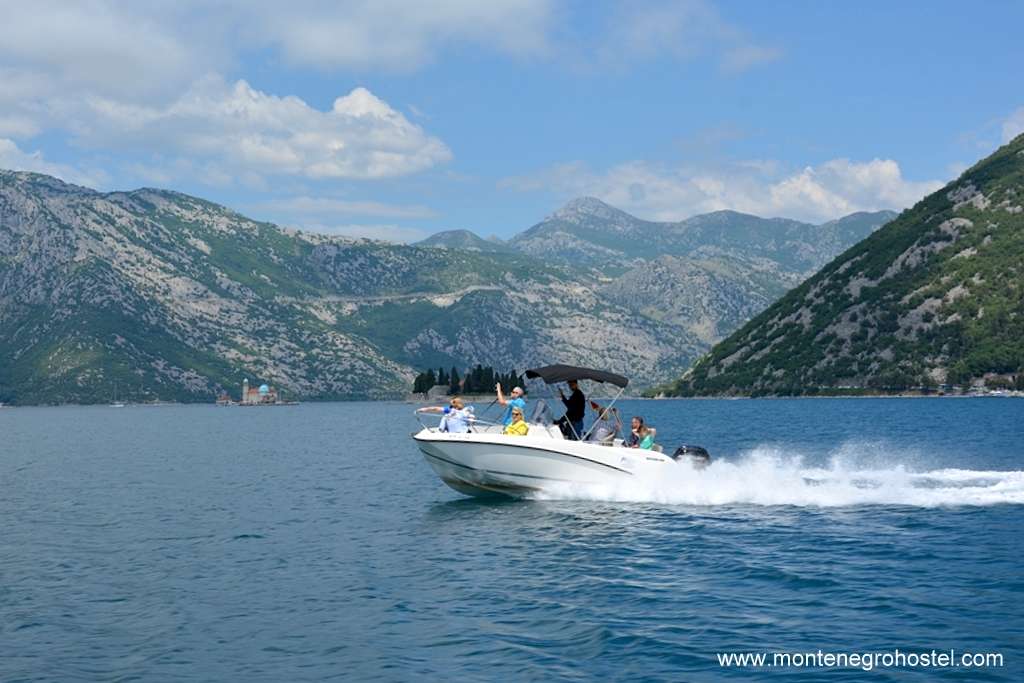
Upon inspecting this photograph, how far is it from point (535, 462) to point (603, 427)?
2955 mm

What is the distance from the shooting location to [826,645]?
16.9m

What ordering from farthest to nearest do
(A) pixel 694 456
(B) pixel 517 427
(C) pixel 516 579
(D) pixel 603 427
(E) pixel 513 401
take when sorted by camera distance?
(A) pixel 694 456
(D) pixel 603 427
(B) pixel 517 427
(E) pixel 513 401
(C) pixel 516 579

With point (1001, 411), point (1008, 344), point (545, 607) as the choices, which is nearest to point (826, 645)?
point (545, 607)

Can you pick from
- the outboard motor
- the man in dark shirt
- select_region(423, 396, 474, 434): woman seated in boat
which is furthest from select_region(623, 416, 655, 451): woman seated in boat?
select_region(423, 396, 474, 434): woman seated in boat

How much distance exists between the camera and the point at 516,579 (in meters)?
23.7

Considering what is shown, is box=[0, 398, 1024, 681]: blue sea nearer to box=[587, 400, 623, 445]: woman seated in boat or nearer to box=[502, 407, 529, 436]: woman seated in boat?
box=[587, 400, 623, 445]: woman seated in boat

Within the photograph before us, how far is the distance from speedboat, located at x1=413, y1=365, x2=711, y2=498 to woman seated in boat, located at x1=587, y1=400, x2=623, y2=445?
23cm

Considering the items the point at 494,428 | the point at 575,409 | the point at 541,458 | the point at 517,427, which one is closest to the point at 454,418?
the point at 494,428

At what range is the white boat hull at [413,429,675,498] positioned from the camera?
34781 millimetres

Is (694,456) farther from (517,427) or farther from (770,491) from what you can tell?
(517,427)

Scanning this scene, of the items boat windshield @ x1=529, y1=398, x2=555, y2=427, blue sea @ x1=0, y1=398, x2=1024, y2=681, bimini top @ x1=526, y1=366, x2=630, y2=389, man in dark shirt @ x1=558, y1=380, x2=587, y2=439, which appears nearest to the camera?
blue sea @ x1=0, y1=398, x2=1024, y2=681

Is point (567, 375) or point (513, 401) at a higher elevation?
point (567, 375)

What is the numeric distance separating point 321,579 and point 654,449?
15822mm

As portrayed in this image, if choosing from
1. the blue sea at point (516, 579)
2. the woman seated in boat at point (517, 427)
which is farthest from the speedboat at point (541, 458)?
the blue sea at point (516, 579)
